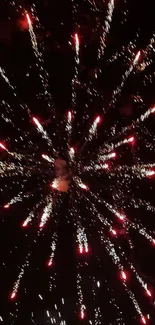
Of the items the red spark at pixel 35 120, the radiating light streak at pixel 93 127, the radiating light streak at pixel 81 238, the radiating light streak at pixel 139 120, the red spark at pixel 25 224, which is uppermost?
the red spark at pixel 35 120

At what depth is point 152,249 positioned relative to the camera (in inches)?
304

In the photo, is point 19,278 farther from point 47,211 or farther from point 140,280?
point 47,211

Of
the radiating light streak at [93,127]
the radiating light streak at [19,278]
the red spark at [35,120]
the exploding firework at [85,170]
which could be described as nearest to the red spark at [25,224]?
the exploding firework at [85,170]

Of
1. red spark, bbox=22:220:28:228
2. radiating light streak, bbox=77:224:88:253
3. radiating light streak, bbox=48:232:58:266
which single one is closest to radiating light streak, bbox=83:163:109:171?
radiating light streak, bbox=77:224:88:253

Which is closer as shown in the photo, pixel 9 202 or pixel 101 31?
pixel 101 31

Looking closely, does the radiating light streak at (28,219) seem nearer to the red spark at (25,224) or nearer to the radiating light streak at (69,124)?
the red spark at (25,224)

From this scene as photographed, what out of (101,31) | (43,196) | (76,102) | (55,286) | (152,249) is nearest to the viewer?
(101,31)

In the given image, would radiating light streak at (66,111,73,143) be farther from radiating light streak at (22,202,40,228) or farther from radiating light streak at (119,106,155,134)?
radiating light streak at (22,202,40,228)

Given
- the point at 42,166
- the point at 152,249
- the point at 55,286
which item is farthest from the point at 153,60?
the point at 55,286

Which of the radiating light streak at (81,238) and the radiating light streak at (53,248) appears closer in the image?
the radiating light streak at (81,238)

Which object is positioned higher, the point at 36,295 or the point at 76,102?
the point at 76,102

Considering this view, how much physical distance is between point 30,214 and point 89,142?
46.5 inches

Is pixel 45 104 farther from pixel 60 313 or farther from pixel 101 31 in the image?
pixel 60 313

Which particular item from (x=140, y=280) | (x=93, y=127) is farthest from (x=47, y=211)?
(x=140, y=280)
